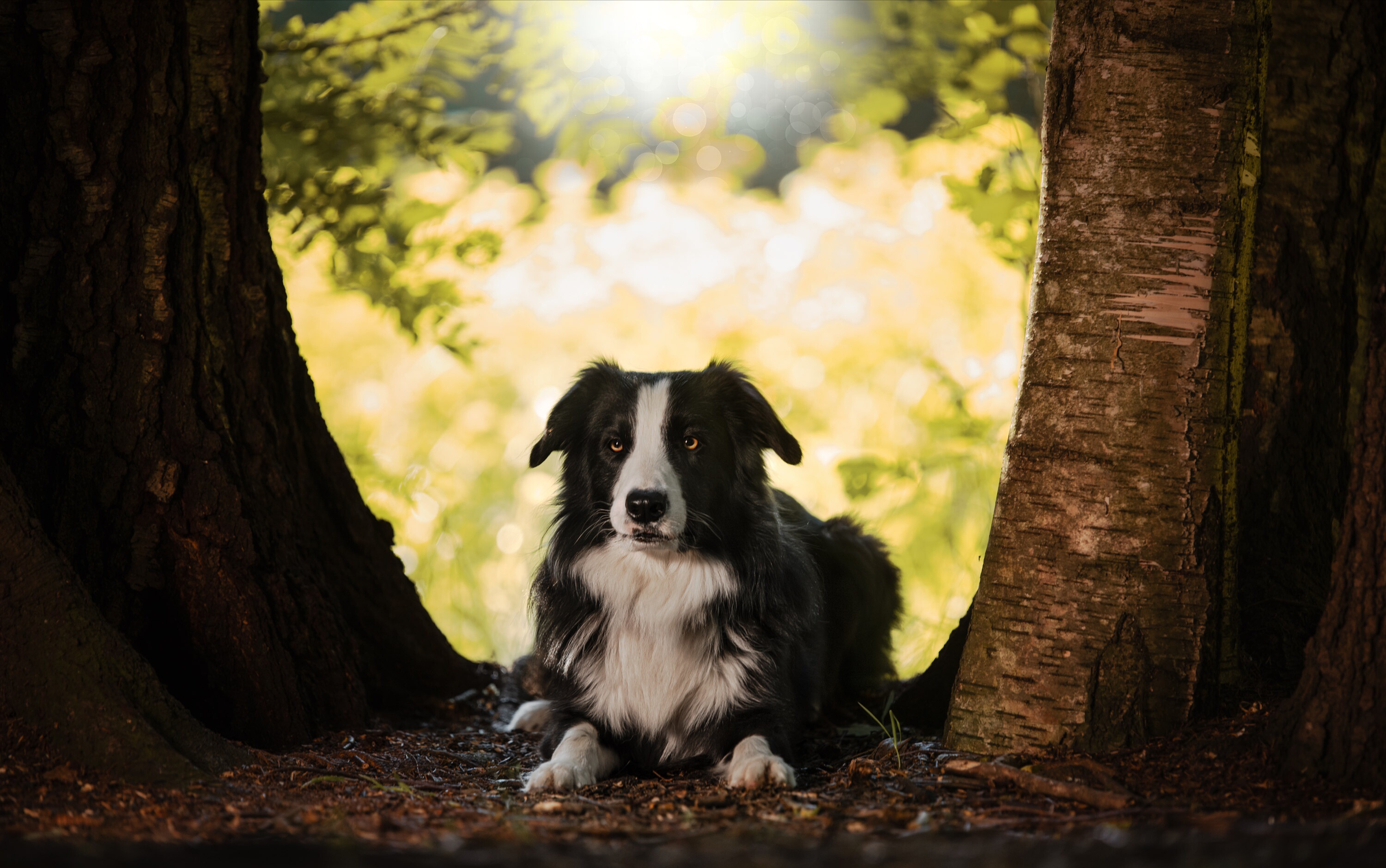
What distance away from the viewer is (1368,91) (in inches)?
120

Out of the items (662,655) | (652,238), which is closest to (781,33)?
(662,655)

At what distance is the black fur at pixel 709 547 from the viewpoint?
309 cm

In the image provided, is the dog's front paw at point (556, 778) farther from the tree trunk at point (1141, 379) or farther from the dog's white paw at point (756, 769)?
the tree trunk at point (1141, 379)

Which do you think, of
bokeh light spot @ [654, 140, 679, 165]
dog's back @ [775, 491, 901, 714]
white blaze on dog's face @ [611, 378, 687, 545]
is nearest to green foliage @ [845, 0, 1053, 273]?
dog's back @ [775, 491, 901, 714]

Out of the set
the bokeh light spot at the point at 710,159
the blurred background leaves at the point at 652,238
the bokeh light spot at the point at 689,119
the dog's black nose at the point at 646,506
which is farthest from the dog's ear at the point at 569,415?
the bokeh light spot at the point at 710,159

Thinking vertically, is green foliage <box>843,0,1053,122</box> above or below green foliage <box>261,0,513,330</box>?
above

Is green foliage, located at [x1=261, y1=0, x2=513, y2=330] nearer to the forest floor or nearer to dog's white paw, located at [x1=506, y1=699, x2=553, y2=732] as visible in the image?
dog's white paw, located at [x1=506, y1=699, x2=553, y2=732]

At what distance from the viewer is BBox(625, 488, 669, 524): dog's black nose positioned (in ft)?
9.47

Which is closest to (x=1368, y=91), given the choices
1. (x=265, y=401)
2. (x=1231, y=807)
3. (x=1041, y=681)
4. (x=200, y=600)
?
(x=1041, y=681)

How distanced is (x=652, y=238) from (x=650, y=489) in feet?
25.3

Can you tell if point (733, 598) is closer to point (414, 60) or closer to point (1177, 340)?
point (1177, 340)

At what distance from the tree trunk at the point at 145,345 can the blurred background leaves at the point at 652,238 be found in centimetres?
102

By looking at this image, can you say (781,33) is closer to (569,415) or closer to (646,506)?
(569,415)

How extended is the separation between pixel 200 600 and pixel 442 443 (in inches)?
264
